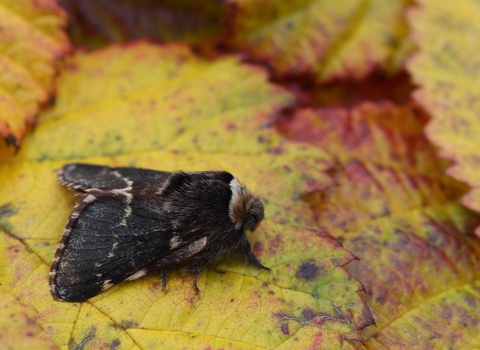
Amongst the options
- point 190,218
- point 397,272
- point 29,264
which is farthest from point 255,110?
point 29,264

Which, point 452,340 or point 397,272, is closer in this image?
point 452,340

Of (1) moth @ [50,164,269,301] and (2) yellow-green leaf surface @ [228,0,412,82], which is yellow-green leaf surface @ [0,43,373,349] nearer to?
(1) moth @ [50,164,269,301]

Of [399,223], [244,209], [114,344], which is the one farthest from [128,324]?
[399,223]

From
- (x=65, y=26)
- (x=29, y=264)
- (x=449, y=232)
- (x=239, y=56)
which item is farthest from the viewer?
(x=239, y=56)

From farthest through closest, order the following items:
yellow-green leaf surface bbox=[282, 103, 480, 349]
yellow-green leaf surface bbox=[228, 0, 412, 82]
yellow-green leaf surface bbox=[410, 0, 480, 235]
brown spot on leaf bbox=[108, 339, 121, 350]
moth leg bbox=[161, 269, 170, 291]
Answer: yellow-green leaf surface bbox=[228, 0, 412, 82] → yellow-green leaf surface bbox=[410, 0, 480, 235] → yellow-green leaf surface bbox=[282, 103, 480, 349] → moth leg bbox=[161, 269, 170, 291] → brown spot on leaf bbox=[108, 339, 121, 350]

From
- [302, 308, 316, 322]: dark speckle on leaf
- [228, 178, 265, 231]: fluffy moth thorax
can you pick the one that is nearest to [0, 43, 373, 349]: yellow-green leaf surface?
[302, 308, 316, 322]: dark speckle on leaf

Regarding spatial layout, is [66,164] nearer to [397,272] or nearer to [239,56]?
[239,56]

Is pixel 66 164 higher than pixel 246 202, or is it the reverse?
pixel 246 202
